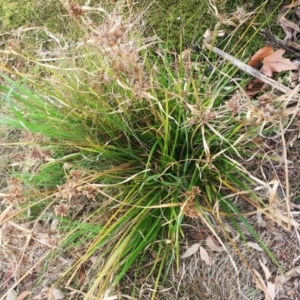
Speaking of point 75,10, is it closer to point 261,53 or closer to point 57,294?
point 261,53

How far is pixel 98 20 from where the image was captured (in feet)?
7.13

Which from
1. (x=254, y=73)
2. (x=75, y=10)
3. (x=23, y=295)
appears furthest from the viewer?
(x=23, y=295)

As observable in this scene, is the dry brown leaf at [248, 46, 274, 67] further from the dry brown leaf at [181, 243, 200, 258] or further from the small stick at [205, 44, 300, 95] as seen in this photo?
the dry brown leaf at [181, 243, 200, 258]

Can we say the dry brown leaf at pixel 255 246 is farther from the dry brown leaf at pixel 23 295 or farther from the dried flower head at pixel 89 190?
the dry brown leaf at pixel 23 295

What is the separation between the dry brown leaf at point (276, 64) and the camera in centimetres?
186

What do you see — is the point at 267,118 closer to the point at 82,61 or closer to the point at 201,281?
the point at 201,281

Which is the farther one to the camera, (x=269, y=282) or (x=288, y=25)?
(x=288, y=25)

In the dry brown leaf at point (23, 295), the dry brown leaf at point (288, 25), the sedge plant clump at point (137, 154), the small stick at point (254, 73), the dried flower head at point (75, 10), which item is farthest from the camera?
the dry brown leaf at point (23, 295)

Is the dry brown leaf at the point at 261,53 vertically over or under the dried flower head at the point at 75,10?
under

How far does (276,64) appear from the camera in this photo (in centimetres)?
187

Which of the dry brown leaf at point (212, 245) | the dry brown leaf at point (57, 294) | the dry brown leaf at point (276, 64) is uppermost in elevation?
the dry brown leaf at point (276, 64)

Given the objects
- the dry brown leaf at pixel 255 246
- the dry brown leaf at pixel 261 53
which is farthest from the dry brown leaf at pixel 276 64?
the dry brown leaf at pixel 255 246

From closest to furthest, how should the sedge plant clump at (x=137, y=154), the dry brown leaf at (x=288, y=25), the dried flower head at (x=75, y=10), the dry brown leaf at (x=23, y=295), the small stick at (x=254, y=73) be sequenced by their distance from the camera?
the dried flower head at (x=75, y=10) → the sedge plant clump at (x=137, y=154) → the small stick at (x=254, y=73) → the dry brown leaf at (x=288, y=25) → the dry brown leaf at (x=23, y=295)

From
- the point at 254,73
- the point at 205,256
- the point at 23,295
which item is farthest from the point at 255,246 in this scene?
the point at 23,295
